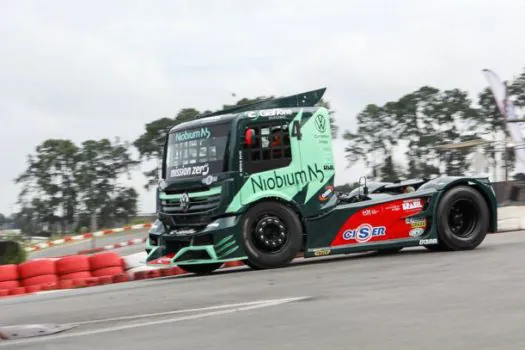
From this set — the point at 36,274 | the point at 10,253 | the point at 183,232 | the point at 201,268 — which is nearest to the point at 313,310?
the point at 183,232

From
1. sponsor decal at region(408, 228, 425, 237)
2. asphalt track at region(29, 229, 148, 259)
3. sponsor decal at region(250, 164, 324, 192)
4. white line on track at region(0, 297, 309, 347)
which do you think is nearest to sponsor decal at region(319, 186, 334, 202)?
sponsor decal at region(250, 164, 324, 192)

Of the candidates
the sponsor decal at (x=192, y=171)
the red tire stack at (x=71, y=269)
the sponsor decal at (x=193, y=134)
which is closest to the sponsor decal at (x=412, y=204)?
the sponsor decal at (x=192, y=171)

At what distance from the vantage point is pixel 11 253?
1675cm

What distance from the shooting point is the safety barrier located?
13.4m

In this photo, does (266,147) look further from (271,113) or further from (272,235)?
(272,235)

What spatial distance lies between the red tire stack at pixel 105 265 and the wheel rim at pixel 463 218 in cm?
657

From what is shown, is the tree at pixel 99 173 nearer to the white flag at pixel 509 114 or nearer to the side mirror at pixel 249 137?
the white flag at pixel 509 114

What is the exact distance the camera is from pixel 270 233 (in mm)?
11781

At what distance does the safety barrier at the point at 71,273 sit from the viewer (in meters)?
13.4

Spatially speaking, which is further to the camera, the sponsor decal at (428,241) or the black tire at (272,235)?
the sponsor decal at (428,241)

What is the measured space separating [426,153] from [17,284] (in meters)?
43.9

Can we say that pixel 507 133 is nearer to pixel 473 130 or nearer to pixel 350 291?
pixel 473 130

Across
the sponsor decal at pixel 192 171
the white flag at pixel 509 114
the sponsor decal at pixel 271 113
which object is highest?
the white flag at pixel 509 114

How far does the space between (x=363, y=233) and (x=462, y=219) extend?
196cm
